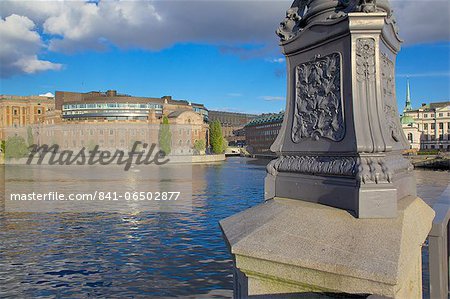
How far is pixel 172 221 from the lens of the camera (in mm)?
17453

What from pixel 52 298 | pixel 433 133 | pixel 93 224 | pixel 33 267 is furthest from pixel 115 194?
pixel 433 133

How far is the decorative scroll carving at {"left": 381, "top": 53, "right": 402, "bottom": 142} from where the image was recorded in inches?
167

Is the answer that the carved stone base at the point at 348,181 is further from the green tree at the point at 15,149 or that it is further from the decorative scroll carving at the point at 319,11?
the green tree at the point at 15,149

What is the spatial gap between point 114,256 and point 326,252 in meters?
9.85

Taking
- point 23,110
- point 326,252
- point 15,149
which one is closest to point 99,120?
point 15,149

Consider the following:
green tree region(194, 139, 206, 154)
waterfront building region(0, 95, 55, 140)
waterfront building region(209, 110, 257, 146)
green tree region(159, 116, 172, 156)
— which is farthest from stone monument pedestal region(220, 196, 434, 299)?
waterfront building region(209, 110, 257, 146)

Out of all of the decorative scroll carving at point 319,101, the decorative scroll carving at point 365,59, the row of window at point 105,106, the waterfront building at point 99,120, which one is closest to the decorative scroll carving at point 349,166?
the decorative scroll carving at point 319,101

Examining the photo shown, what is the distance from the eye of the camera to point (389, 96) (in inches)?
179

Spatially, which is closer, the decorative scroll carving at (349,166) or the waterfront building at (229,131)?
the decorative scroll carving at (349,166)

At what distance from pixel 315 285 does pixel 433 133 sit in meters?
136

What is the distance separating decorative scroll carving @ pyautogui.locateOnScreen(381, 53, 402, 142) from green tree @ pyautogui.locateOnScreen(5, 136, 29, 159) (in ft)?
310

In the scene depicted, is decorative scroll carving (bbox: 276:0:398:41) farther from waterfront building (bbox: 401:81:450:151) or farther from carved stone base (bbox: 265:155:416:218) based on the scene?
waterfront building (bbox: 401:81:450:151)

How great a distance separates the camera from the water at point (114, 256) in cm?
927

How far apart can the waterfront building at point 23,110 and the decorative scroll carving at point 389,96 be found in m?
136
